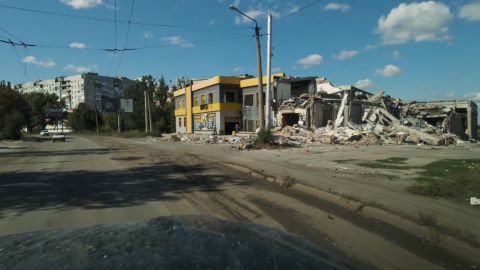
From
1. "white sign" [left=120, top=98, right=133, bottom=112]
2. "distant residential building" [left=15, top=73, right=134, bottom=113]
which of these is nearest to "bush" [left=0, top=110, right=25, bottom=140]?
"white sign" [left=120, top=98, right=133, bottom=112]

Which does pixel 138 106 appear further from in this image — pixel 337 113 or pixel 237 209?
pixel 237 209

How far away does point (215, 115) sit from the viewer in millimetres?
55156

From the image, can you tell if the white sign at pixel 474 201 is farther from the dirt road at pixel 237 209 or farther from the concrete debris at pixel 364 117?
the concrete debris at pixel 364 117

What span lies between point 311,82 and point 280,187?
36.6m

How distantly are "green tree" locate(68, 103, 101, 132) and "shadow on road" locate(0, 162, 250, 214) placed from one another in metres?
112

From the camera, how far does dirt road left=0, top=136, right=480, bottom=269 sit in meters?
5.71

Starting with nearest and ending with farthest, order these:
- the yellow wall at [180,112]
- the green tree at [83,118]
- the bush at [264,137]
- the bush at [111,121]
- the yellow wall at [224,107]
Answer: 1. the bush at [264,137]
2. the yellow wall at [224,107]
3. the yellow wall at [180,112]
4. the bush at [111,121]
5. the green tree at [83,118]

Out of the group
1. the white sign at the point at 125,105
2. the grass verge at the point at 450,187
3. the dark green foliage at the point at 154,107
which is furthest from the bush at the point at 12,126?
the grass verge at the point at 450,187

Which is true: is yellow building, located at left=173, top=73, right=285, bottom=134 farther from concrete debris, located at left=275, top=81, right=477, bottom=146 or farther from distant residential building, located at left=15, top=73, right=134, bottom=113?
distant residential building, located at left=15, top=73, right=134, bottom=113

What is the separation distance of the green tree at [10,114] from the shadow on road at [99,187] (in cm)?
4844

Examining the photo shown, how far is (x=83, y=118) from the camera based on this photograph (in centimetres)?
12088

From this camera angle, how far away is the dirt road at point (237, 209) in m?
5.71

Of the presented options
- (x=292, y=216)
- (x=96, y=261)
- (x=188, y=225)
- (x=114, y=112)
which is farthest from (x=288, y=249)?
(x=114, y=112)

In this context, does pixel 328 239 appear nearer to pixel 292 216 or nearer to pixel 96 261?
pixel 292 216
